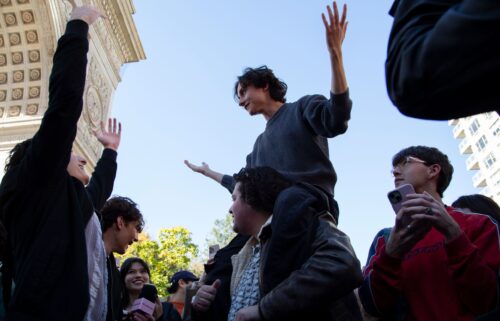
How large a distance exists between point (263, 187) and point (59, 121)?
112cm

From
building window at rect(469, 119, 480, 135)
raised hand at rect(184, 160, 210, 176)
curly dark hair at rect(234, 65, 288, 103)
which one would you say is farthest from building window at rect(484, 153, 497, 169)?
curly dark hair at rect(234, 65, 288, 103)

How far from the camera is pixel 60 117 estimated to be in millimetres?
2229

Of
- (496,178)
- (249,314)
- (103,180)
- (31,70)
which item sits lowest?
(249,314)

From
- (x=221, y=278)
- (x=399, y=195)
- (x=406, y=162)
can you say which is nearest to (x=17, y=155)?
(x=221, y=278)

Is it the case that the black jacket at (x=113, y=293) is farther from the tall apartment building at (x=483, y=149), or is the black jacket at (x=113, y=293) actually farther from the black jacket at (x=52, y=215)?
the tall apartment building at (x=483, y=149)

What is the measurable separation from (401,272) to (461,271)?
348mm

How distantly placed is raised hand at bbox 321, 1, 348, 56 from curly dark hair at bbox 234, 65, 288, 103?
0.83 meters

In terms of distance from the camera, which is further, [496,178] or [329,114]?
[496,178]

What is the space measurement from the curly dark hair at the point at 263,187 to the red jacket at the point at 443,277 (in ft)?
2.11

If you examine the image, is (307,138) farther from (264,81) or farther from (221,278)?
(221,278)

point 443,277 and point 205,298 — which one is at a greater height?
point 205,298

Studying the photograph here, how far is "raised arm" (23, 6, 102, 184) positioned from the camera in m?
2.17

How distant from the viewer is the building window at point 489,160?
46.1 meters

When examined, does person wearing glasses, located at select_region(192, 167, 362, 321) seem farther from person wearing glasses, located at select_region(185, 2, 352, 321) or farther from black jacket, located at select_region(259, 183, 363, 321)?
person wearing glasses, located at select_region(185, 2, 352, 321)
